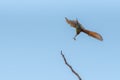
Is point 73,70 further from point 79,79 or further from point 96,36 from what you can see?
point 96,36

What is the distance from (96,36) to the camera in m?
0.41

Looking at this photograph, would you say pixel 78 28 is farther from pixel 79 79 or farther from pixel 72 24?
pixel 79 79

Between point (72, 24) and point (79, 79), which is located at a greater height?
point (72, 24)

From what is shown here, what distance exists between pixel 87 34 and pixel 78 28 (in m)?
0.03

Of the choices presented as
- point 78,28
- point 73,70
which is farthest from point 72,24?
point 73,70

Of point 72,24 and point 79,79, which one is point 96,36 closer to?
point 72,24

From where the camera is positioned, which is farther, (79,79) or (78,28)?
(79,79)

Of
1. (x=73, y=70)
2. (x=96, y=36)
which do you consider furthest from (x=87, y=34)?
(x=73, y=70)

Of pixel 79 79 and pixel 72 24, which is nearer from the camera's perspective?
pixel 72 24

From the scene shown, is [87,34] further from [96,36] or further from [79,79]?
[79,79]

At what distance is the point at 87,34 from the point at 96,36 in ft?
0.09

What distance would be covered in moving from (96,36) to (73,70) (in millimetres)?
179

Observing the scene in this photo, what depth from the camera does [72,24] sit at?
443mm

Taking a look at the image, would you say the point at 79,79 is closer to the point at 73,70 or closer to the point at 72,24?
the point at 73,70
